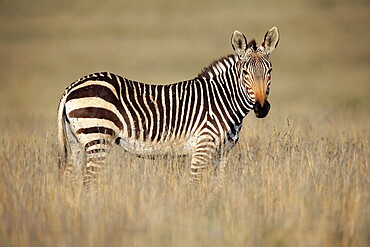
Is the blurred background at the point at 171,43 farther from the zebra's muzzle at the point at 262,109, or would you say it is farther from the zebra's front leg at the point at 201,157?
the zebra's muzzle at the point at 262,109

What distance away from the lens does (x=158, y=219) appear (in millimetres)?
6562

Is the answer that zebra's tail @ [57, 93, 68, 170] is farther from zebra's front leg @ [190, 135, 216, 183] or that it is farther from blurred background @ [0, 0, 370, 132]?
blurred background @ [0, 0, 370, 132]

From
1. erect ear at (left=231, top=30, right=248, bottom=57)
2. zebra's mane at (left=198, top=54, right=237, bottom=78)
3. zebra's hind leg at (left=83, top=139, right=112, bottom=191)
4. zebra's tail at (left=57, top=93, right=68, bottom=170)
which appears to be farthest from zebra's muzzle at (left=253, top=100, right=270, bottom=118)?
zebra's tail at (left=57, top=93, right=68, bottom=170)

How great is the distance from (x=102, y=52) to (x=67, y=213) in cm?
3357

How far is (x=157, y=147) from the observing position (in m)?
9.00

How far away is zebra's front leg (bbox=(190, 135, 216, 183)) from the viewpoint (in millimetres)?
8805

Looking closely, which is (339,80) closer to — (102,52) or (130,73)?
(130,73)

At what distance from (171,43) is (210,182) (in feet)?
115

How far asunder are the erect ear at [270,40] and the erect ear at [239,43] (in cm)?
29

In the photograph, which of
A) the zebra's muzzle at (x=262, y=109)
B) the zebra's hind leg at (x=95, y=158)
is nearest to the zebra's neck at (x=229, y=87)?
Answer: the zebra's muzzle at (x=262, y=109)

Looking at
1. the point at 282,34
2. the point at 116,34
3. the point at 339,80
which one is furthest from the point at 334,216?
the point at 116,34

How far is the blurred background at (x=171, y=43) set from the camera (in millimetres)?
31984

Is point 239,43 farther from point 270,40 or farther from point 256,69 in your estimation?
point 256,69

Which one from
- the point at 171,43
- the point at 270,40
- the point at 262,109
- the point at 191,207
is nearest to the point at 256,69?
the point at 262,109
